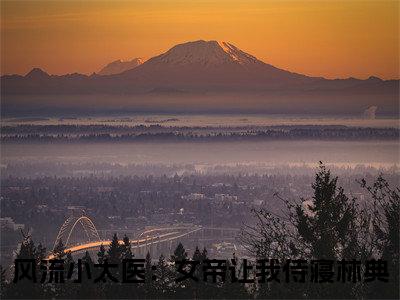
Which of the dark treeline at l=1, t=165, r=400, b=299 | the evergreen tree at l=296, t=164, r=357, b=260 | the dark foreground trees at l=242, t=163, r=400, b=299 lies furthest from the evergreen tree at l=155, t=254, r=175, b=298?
the evergreen tree at l=296, t=164, r=357, b=260

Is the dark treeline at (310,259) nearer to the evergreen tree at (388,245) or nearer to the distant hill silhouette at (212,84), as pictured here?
the evergreen tree at (388,245)

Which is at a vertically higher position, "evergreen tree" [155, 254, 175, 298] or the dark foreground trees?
the dark foreground trees

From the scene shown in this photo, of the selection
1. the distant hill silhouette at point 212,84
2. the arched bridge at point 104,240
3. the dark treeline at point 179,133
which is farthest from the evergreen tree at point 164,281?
the distant hill silhouette at point 212,84

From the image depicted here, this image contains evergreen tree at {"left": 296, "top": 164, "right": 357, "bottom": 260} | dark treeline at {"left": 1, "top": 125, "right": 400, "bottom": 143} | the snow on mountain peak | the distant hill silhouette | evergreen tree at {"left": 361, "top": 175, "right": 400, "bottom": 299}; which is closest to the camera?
evergreen tree at {"left": 361, "top": 175, "right": 400, "bottom": 299}

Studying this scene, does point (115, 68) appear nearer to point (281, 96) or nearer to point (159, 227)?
point (281, 96)

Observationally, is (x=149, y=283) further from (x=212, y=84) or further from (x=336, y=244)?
(x=212, y=84)

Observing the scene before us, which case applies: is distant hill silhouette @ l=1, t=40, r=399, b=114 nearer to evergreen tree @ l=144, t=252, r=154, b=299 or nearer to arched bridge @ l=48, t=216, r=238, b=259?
arched bridge @ l=48, t=216, r=238, b=259

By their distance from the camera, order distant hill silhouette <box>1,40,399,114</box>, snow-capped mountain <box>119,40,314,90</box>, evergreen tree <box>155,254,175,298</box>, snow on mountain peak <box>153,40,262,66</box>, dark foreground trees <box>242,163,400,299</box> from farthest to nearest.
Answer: snow-capped mountain <box>119,40,314,90</box>, snow on mountain peak <box>153,40,262,66</box>, distant hill silhouette <box>1,40,399,114</box>, evergreen tree <box>155,254,175,298</box>, dark foreground trees <box>242,163,400,299</box>
